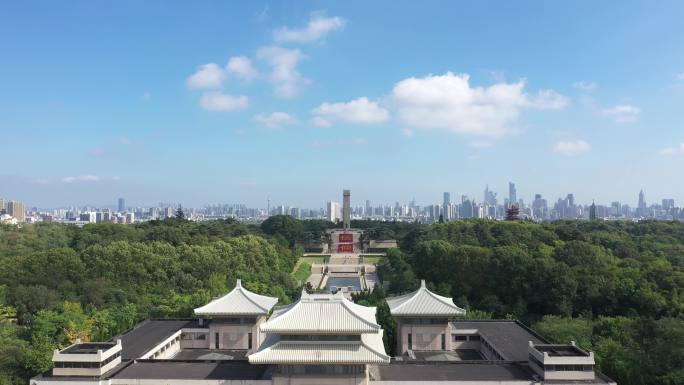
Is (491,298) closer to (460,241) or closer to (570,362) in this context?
(570,362)

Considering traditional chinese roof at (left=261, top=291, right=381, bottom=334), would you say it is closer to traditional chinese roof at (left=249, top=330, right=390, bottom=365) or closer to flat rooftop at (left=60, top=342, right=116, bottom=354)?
traditional chinese roof at (left=249, top=330, right=390, bottom=365)

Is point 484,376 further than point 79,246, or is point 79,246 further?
point 79,246

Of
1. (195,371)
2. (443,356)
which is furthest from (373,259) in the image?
(195,371)

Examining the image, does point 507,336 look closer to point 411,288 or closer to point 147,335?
point 147,335

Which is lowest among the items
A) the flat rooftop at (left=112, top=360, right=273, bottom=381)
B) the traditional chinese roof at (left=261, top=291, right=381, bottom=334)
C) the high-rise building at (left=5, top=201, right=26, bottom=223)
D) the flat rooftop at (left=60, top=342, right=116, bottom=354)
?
the flat rooftop at (left=112, top=360, right=273, bottom=381)

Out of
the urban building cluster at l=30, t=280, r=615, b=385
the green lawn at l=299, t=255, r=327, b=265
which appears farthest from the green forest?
the green lawn at l=299, t=255, r=327, b=265

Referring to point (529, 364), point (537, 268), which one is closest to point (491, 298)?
point (537, 268)

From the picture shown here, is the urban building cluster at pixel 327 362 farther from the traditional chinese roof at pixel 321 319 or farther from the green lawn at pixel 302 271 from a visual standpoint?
the green lawn at pixel 302 271
